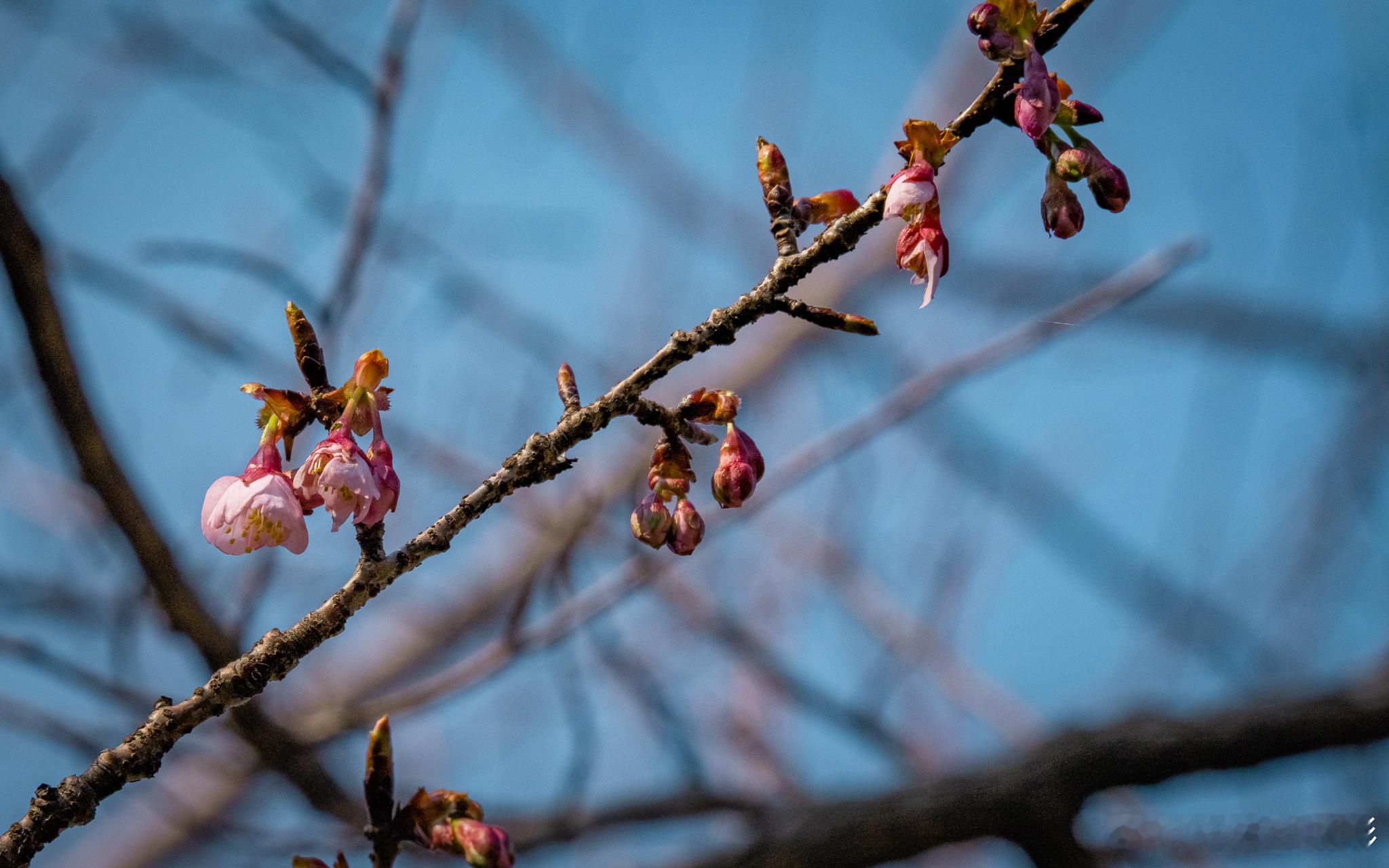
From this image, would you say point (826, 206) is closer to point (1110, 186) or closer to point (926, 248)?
point (926, 248)

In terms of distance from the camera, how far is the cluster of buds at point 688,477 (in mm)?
819

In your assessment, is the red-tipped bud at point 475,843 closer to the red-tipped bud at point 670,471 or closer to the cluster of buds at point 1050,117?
the red-tipped bud at point 670,471

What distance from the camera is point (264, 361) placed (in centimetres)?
211

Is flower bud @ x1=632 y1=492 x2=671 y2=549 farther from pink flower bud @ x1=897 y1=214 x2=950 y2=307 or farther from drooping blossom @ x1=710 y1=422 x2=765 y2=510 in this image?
pink flower bud @ x1=897 y1=214 x2=950 y2=307

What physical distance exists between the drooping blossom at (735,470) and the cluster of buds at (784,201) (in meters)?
0.19

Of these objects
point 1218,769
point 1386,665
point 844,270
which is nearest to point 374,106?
point 1218,769

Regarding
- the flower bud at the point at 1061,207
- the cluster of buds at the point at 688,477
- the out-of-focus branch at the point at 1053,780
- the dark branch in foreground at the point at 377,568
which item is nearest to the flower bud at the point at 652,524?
the cluster of buds at the point at 688,477

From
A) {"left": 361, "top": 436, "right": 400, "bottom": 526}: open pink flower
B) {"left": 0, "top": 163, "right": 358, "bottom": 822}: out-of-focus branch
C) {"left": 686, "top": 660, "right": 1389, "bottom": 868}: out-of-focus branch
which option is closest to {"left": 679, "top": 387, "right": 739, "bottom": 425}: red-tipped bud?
{"left": 361, "top": 436, "right": 400, "bottom": 526}: open pink flower

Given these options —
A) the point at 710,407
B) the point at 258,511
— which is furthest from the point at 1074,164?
the point at 258,511

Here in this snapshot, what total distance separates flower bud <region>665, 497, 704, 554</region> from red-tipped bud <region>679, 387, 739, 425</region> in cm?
8

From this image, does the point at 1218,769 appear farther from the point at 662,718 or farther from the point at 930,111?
the point at 930,111

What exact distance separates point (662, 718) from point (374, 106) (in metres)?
1.31

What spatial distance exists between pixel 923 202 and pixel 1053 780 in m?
1.39

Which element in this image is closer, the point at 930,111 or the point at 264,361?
the point at 264,361
